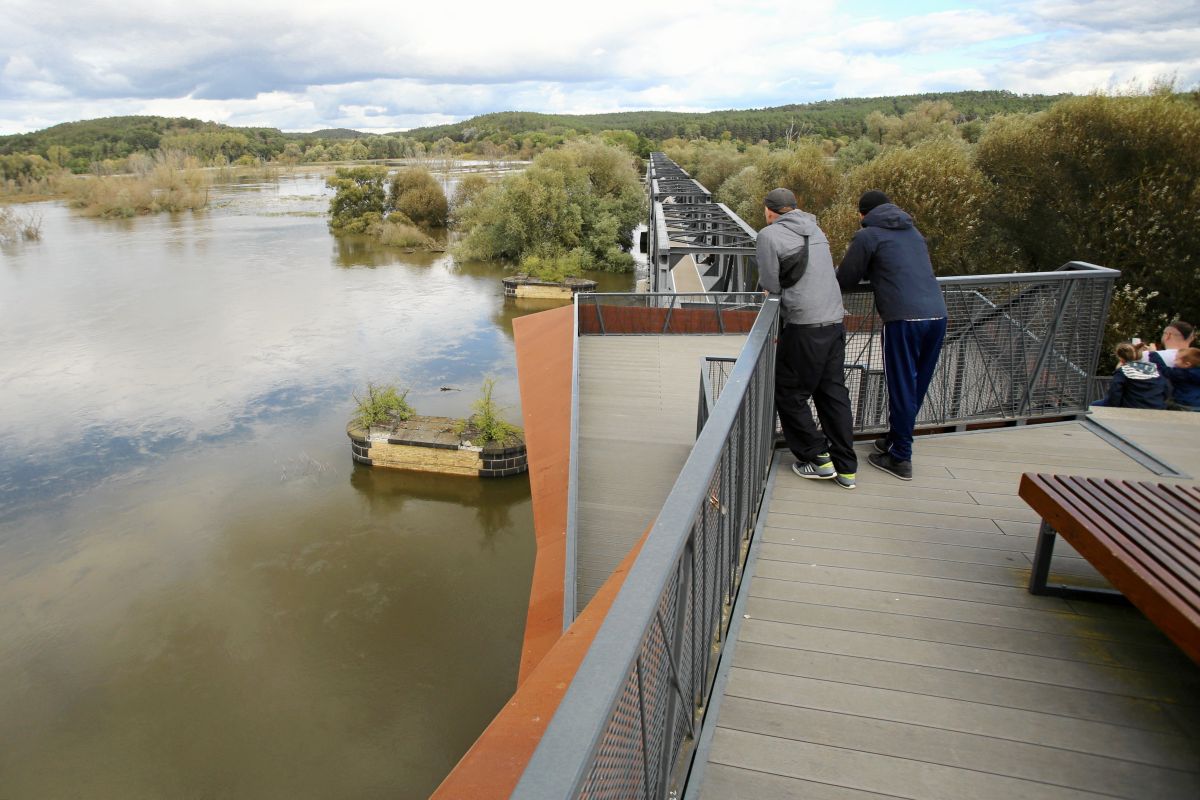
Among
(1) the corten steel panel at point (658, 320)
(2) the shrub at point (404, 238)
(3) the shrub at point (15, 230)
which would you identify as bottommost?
(2) the shrub at point (404, 238)

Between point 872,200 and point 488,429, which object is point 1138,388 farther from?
point 488,429

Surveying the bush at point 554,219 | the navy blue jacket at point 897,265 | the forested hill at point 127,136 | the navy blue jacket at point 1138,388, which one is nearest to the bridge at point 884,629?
the navy blue jacket at point 897,265

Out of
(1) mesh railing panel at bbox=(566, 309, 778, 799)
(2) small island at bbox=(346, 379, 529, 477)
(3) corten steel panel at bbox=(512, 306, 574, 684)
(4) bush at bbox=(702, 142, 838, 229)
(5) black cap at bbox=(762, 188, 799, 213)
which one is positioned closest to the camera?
(1) mesh railing panel at bbox=(566, 309, 778, 799)

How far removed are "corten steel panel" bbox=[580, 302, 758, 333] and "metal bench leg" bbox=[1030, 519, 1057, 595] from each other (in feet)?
30.6

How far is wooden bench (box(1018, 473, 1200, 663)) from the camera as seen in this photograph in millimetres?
2143

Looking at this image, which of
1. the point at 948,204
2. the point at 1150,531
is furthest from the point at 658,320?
the point at 948,204

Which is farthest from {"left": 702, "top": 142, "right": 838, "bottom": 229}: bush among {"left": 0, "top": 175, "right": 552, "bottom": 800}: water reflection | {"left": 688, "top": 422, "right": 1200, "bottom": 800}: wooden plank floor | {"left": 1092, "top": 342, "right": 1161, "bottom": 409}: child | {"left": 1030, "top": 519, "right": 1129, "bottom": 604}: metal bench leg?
{"left": 1030, "top": 519, "right": 1129, "bottom": 604}: metal bench leg

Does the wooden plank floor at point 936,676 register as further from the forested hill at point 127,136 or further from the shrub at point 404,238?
the forested hill at point 127,136

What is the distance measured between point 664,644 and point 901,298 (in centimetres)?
285

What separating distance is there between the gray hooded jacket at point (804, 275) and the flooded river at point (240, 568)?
629cm

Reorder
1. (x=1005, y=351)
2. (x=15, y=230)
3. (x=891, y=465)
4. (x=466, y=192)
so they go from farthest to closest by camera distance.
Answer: (x=466, y=192), (x=15, y=230), (x=1005, y=351), (x=891, y=465)

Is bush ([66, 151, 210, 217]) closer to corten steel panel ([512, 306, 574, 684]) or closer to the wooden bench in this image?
corten steel panel ([512, 306, 574, 684])

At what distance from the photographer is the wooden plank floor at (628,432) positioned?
6859mm

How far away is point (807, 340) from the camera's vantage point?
12.6 ft
